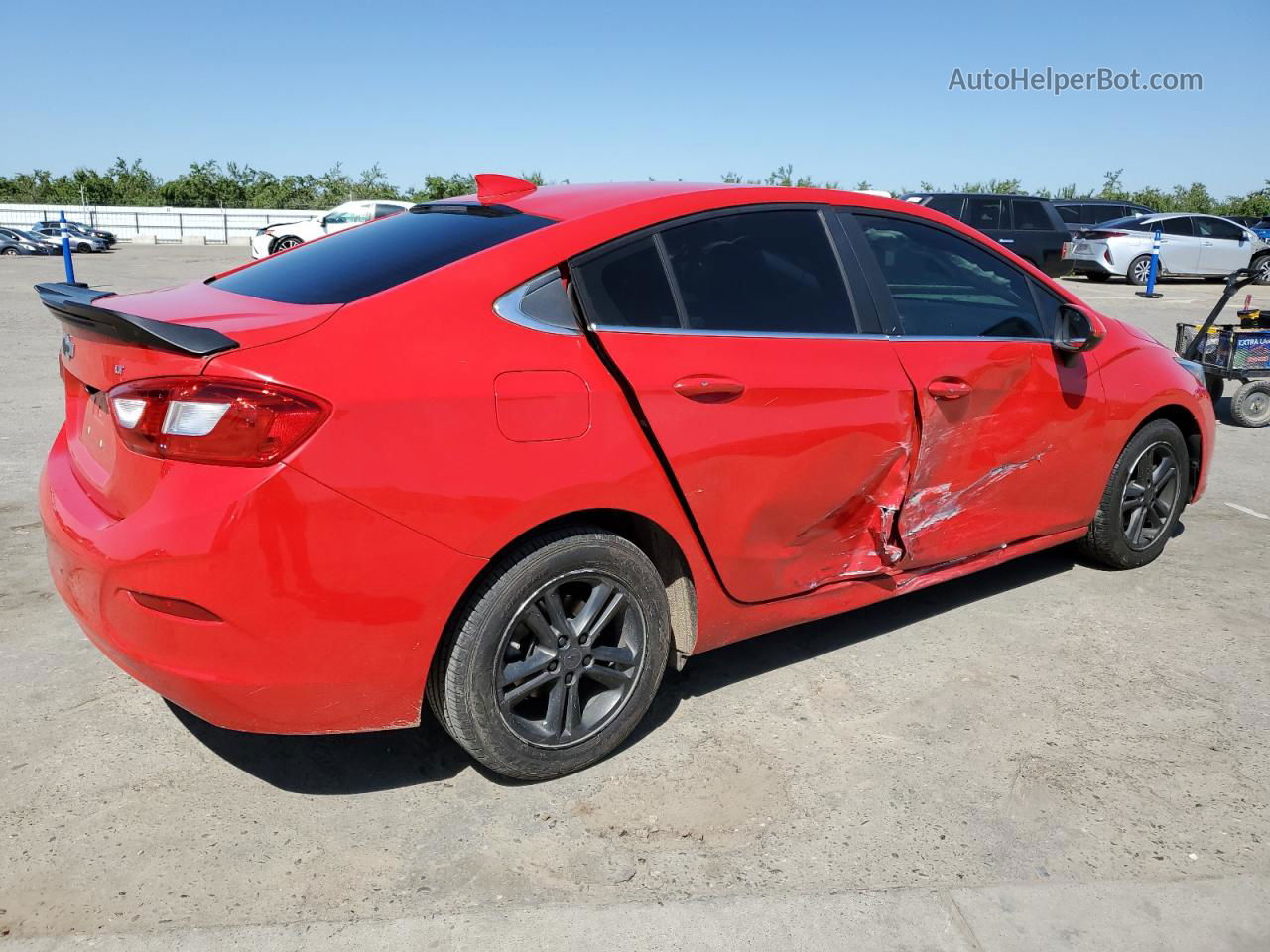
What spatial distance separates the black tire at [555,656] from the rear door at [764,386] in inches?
12.1

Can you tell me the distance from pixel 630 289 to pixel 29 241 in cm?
3915

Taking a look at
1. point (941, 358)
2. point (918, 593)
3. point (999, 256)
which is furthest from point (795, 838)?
point (999, 256)

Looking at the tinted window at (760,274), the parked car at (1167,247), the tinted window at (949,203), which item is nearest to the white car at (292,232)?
the tinted window at (949,203)

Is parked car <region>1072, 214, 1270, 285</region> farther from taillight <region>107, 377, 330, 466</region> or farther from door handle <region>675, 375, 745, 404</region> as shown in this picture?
taillight <region>107, 377, 330, 466</region>

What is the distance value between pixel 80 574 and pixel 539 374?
49.6 inches

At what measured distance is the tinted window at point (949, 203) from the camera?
1995cm

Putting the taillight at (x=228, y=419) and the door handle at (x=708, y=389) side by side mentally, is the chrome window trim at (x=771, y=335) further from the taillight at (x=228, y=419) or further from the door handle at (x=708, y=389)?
the taillight at (x=228, y=419)

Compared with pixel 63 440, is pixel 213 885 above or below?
below

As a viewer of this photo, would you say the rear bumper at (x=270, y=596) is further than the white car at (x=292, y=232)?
No

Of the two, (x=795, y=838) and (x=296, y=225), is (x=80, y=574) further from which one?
(x=296, y=225)

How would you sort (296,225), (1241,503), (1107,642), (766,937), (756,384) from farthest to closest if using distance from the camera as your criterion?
(296,225), (1241,503), (1107,642), (756,384), (766,937)

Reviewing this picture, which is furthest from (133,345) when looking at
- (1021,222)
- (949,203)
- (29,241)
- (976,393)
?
(29,241)

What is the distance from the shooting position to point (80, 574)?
2.65 meters

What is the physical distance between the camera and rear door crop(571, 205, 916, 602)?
2984 millimetres
